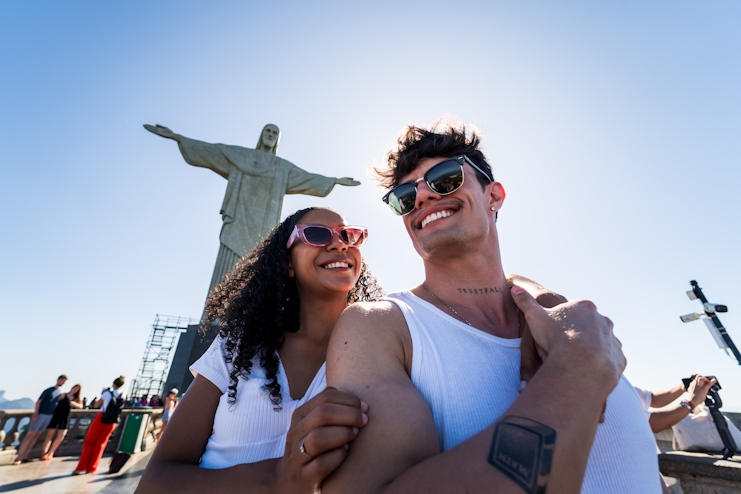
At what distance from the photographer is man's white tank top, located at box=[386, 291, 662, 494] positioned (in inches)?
39.3

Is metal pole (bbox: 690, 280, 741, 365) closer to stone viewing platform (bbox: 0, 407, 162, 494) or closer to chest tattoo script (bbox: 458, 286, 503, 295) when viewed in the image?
chest tattoo script (bbox: 458, 286, 503, 295)

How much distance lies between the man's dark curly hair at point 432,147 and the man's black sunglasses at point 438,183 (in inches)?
4.9

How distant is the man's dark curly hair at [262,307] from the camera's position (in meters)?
1.64

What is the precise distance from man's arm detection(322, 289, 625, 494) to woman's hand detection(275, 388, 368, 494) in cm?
3

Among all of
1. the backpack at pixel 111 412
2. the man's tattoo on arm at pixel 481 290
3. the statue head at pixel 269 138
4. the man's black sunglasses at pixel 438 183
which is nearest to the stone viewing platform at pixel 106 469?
the backpack at pixel 111 412

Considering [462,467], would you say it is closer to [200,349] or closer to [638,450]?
[638,450]

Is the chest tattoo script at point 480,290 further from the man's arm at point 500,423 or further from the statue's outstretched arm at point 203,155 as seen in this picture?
the statue's outstretched arm at point 203,155

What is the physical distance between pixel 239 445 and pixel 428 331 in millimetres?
872

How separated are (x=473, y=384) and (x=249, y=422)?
3.02 ft

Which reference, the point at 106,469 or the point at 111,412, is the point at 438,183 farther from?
the point at 106,469

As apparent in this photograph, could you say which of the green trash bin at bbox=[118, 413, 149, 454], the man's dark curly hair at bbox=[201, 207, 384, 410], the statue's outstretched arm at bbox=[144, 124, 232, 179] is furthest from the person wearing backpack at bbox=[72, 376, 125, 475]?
the statue's outstretched arm at bbox=[144, 124, 232, 179]

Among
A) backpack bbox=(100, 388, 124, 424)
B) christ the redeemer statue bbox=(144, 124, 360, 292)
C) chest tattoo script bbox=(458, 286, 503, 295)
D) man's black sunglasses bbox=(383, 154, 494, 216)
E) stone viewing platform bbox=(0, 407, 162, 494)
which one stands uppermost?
christ the redeemer statue bbox=(144, 124, 360, 292)

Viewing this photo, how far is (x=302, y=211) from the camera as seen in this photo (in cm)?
240

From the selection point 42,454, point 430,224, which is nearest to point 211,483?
point 430,224
